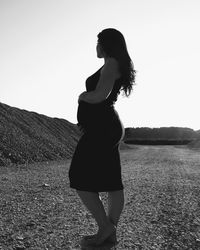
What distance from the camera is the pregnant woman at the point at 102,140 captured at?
3219 millimetres

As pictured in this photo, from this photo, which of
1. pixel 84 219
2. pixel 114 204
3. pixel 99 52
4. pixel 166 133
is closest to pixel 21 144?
pixel 84 219

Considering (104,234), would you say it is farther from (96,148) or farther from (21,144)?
(21,144)

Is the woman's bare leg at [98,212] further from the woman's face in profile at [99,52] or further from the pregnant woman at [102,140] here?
the woman's face in profile at [99,52]

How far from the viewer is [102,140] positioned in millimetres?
3256

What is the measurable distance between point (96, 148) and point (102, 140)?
0.10 metres

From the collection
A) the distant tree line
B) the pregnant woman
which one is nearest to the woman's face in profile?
the pregnant woman

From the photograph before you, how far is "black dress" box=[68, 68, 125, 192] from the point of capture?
322 centimetres

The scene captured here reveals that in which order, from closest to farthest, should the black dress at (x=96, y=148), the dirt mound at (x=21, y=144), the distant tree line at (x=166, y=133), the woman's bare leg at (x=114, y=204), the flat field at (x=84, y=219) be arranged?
the black dress at (x=96, y=148), the woman's bare leg at (x=114, y=204), the flat field at (x=84, y=219), the dirt mound at (x=21, y=144), the distant tree line at (x=166, y=133)

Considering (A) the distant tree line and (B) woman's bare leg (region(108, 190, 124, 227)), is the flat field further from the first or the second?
(A) the distant tree line

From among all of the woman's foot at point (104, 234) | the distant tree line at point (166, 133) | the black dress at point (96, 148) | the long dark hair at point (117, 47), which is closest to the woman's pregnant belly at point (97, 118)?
the black dress at point (96, 148)

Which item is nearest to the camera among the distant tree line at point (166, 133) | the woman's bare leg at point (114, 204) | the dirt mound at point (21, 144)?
the woman's bare leg at point (114, 204)

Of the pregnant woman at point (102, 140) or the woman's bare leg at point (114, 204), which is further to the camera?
the woman's bare leg at point (114, 204)

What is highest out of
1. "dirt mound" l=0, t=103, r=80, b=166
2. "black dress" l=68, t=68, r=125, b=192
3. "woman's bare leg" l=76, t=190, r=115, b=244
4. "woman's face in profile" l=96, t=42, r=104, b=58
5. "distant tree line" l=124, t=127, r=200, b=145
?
"woman's face in profile" l=96, t=42, r=104, b=58

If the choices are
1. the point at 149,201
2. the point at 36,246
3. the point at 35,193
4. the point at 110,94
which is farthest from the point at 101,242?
the point at 35,193
